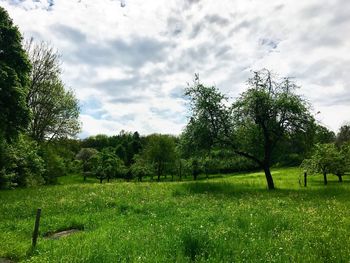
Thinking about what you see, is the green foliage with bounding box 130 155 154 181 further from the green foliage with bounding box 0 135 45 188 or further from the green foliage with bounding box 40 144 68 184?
the green foliage with bounding box 0 135 45 188

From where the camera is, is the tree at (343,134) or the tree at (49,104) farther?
the tree at (343,134)

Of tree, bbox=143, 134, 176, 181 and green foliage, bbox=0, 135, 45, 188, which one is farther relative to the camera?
tree, bbox=143, 134, 176, 181

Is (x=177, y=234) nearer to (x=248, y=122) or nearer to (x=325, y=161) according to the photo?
(x=248, y=122)

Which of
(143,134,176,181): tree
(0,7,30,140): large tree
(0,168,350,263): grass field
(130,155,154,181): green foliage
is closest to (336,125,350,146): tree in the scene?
(143,134,176,181): tree

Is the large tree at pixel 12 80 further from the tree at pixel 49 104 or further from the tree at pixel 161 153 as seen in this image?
the tree at pixel 161 153

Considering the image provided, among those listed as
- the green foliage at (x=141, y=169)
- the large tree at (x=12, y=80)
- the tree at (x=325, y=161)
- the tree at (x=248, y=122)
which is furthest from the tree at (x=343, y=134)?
the large tree at (x=12, y=80)

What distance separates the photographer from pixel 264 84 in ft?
128

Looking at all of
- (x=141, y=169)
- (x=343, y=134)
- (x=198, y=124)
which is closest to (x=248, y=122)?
(x=198, y=124)

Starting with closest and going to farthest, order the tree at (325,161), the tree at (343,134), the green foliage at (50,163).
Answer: the tree at (325,161) → the green foliage at (50,163) → the tree at (343,134)

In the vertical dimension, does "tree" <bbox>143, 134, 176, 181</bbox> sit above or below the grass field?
above

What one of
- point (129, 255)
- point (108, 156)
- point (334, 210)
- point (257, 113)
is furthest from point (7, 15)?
point (108, 156)

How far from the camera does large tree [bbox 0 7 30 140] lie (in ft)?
97.8

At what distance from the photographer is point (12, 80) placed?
29938 millimetres

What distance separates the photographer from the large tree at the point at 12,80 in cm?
2980
